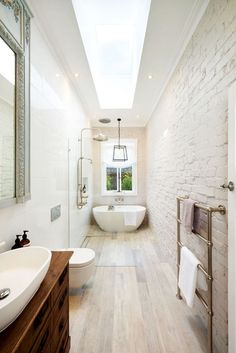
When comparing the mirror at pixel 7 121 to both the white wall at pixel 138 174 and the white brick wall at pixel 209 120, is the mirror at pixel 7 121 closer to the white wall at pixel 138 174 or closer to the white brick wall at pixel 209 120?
the white brick wall at pixel 209 120

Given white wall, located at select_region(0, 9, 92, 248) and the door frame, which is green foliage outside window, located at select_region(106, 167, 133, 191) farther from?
the door frame

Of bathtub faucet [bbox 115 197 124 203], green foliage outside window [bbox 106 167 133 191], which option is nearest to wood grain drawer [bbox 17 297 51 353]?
bathtub faucet [bbox 115 197 124 203]

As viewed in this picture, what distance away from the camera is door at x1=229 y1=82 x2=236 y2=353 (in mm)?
1098

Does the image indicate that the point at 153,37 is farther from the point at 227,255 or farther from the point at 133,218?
the point at 133,218

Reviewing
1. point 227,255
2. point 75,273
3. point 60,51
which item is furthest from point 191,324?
point 60,51

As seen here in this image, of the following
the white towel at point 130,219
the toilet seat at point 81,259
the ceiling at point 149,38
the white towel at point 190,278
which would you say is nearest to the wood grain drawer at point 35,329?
the toilet seat at point 81,259

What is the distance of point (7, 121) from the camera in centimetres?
119

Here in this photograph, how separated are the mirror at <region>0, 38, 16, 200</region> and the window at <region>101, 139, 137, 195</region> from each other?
3797 millimetres

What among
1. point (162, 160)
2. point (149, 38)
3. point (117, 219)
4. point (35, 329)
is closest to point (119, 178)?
point (117, 219)

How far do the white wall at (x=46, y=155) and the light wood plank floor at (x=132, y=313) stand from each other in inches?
29.2

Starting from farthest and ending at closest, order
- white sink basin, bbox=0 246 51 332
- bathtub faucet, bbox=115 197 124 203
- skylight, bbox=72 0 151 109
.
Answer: bathtub faucet, bbox=115 197 124 203 < skylight, bbox=72 0 151 109 < white sink basin, bbox=0 246 51 332

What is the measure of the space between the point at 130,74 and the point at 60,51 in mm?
1510

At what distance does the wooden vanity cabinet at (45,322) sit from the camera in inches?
25.9

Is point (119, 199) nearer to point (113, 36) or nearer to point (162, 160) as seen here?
point (162, 160)
